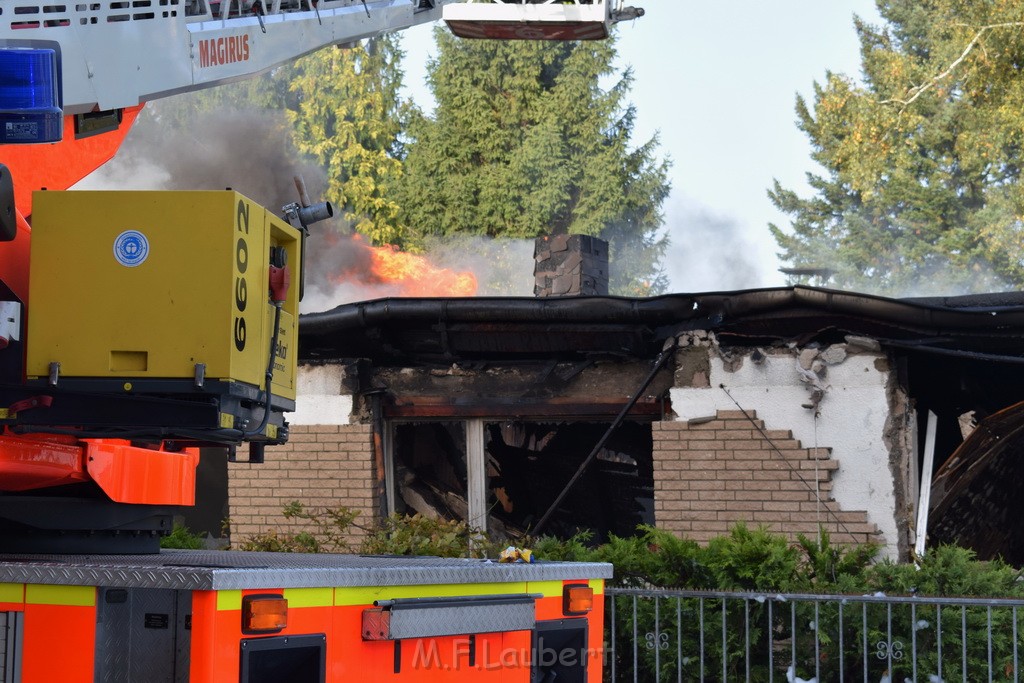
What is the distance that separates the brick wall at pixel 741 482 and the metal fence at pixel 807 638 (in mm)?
2222

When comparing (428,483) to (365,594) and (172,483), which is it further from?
(365,594)

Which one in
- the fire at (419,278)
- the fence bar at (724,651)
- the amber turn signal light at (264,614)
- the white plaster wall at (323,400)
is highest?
the fire at (419,278)

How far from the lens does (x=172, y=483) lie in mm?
6141

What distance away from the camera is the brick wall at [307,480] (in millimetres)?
11609

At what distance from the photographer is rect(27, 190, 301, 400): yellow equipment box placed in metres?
4.48

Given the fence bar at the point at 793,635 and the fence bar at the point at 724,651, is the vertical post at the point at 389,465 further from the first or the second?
the fence bar at the point at 793,635

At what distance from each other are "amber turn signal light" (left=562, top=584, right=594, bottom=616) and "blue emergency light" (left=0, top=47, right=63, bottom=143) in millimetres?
2824

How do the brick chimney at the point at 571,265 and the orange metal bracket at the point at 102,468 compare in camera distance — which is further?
the brick chimney at the point at 571,265

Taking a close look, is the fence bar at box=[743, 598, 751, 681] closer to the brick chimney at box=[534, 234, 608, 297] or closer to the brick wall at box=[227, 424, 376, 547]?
the brick wall at box=[227, 424, 376, 547]

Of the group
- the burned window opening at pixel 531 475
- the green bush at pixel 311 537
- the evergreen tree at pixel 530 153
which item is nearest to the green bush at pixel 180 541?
the green bush at pixel 311 537

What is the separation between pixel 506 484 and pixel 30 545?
7.32 metres

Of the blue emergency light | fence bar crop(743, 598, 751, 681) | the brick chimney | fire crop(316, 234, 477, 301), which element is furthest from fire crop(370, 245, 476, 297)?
the blue emergency light

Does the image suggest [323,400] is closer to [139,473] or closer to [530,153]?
[139,473]

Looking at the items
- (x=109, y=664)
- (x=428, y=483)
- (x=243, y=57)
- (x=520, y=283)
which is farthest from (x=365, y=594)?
(x=520, y=283)
